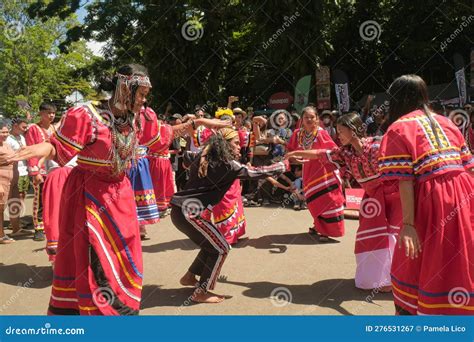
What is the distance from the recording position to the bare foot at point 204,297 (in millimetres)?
4154

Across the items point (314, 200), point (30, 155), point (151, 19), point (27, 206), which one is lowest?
point (27, 206)

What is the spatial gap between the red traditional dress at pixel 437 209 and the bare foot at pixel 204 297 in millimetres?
1942

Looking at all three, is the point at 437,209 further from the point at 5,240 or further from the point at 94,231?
the point at 5,240

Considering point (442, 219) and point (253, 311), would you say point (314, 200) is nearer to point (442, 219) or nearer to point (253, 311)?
point (253, 311)

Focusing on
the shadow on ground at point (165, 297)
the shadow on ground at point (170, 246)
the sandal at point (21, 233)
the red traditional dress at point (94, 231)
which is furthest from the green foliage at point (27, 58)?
the red traditional dress at point (94, 231)

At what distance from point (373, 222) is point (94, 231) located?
252 centimetres

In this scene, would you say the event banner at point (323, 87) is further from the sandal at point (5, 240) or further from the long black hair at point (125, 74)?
the long black hair at point (125, 74)

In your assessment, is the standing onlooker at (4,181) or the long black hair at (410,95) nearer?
the long black hair at (410,95)

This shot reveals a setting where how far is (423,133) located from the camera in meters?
2.59

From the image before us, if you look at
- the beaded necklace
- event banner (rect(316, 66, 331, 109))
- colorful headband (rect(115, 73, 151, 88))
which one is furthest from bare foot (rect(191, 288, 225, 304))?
event banner (rect(316, 66, 331, 109))

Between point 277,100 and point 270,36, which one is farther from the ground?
point 270,36

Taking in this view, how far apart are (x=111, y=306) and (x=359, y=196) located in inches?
237

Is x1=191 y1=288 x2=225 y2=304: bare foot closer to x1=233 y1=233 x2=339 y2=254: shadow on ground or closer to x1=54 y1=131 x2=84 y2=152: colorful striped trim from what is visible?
x1=233 y1=233 x2=339 y2=254: shadow on ground

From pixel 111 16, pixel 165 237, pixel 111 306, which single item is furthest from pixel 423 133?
pixel 111 16
